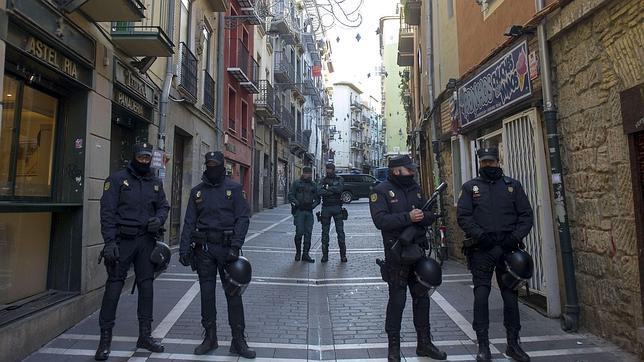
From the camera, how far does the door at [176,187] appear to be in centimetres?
1108

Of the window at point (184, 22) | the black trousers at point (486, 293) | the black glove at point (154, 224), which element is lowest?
the black trousers at point (486, 293)

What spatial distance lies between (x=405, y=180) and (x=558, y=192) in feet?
6.70

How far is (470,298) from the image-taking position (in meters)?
6.43

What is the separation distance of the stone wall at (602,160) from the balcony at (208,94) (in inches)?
391

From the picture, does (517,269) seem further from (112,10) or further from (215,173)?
(112,10)

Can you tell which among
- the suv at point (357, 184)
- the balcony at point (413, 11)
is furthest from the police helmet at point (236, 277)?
the suv at point (357, 184)

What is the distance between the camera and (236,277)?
4.29 metres

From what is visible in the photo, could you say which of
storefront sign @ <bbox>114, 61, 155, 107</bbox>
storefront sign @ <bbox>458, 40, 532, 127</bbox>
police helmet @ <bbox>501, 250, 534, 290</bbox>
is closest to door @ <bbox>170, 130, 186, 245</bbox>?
storefront sign @ <bbox>114, 61, 155, 107</bbox>

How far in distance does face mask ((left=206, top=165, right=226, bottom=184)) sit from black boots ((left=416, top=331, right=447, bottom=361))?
→ 239 cm

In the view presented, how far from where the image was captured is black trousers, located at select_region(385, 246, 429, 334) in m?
4.10

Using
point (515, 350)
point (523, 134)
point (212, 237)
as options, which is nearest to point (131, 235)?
point (212, 237)

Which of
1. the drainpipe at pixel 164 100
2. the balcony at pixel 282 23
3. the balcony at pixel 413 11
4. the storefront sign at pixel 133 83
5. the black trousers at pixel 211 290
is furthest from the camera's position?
the balcony at pixel 282 23

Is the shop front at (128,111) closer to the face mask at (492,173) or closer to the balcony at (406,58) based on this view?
the face mask at (492,173)

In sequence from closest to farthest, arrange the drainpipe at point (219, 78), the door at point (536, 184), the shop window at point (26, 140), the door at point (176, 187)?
the shop window at point (26, 140), the door at point (536, 184), the door at point (176, 187), the drainpipe at point (219, 78)
